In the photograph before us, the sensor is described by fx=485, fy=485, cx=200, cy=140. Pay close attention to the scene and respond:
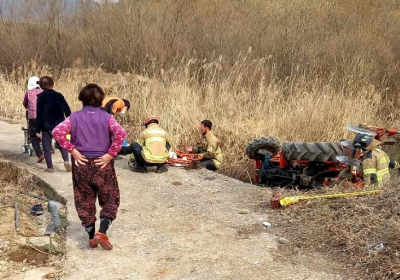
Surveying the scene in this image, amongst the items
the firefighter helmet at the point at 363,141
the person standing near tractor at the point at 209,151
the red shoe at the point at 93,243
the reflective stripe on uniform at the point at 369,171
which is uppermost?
the firefighter helmet at the point at 363,141

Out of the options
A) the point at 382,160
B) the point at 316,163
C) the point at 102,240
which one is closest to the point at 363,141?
the point at 382,160

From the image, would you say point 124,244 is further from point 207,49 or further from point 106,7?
point 106,7

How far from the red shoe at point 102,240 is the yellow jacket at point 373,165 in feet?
11.8

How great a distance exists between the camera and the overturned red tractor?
6.69 metres

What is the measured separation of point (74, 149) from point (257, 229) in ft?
7.10

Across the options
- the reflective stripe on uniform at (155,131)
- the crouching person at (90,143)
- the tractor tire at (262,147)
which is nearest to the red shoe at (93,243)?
the crouching person at (90,143)

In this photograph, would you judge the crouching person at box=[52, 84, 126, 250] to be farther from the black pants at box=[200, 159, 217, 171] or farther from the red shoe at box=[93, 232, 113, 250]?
the black pants at box=[200, 159, 217, 171]

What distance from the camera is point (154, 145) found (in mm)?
7727

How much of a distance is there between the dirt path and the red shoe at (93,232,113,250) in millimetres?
58

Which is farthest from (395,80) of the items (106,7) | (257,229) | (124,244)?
(124,244)

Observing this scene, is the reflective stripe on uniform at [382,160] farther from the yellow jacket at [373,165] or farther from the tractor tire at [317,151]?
the tractor tire at [317,151]

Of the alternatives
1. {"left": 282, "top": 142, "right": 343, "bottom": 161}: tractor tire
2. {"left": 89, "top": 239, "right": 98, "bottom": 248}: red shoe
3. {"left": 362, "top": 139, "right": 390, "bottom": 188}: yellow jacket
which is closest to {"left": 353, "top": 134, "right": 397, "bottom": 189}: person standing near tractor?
{"left": 362, "top": 139, "right": 390, "bottom": 188}: yellow jacket

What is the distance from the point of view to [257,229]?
209 inches

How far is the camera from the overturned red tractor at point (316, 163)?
669 centimetres
